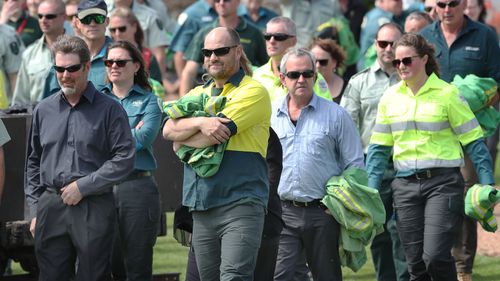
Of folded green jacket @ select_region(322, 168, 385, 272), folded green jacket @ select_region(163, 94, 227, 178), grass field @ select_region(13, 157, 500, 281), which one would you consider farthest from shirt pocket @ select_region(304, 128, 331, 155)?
grass field @ select_region(13, 157, 500, 281)

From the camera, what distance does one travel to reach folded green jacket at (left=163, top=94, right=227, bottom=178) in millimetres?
9016

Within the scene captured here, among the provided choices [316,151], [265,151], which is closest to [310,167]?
[316,151]

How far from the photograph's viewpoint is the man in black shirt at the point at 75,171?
9.43 m

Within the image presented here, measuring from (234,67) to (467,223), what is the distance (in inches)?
153

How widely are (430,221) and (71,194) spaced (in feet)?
9.43

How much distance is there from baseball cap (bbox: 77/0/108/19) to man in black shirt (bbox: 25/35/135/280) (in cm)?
225

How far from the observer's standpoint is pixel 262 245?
31.1ft

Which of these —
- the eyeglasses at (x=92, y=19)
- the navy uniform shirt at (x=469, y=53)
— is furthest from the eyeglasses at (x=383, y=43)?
the eyeglasses at (x=92, y=19)

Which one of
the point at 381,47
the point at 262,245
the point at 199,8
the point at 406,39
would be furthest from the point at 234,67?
the point at 199,8

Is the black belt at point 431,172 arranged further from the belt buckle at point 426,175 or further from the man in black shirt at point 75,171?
the man in black shirt at point 75,171

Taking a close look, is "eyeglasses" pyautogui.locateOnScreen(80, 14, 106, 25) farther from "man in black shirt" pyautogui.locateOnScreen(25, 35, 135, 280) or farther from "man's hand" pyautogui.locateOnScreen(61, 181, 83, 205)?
"man's hand" pyautogui.locateOnScreen(61, 181, 83, 205)

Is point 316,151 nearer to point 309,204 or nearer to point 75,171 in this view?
point 309,204

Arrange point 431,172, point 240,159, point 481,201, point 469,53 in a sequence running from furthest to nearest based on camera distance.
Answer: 1. point 469,53
2. point 431,172
3. point 481,201
4. point 240,159

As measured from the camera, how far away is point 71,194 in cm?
934
